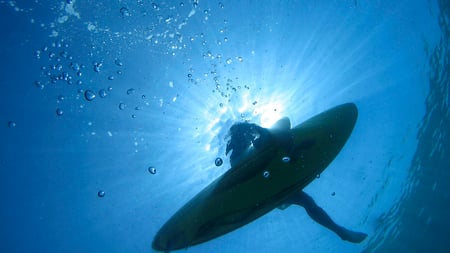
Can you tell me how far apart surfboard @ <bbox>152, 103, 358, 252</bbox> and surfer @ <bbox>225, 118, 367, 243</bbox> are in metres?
0.04

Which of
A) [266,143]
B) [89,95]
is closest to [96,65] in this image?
[89,95]

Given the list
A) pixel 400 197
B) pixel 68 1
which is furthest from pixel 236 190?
pixel 400 197

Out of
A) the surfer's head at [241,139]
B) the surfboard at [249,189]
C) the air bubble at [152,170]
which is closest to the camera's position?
the surfboard at [249,189]

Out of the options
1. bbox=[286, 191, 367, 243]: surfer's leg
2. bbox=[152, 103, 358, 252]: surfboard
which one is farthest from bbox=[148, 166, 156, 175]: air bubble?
bbox=[286, 191, 367, 243]: surfer's leg

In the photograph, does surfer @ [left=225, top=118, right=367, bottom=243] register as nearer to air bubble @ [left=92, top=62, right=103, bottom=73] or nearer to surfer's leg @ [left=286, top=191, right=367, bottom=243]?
surfer's leg @ [left=286, top=191, right=367, bottom=243]

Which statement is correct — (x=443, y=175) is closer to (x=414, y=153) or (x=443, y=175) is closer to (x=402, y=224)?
(x=414, y=153)

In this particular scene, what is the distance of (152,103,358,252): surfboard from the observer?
16.4 ft

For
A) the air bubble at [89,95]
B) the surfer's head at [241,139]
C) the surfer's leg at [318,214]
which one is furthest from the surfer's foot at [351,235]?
the air bubble at [89,95]

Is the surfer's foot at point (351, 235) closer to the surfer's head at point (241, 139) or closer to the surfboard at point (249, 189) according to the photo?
the surfboard at point (249, 189)

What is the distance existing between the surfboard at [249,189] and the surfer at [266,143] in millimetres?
44

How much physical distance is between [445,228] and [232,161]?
1103 inches

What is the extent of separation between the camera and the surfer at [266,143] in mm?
5016

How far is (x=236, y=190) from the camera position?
501 centimetres

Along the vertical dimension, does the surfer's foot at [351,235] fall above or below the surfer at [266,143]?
below
